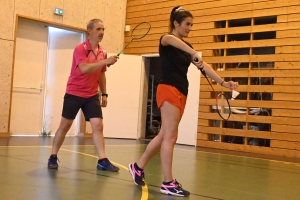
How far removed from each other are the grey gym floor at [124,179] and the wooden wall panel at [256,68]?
2.34m

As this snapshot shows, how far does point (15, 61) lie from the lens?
1008cm

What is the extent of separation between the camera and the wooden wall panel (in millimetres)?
8797

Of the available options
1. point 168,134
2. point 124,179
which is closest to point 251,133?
point 124,179

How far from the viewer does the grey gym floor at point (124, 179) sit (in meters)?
3.60

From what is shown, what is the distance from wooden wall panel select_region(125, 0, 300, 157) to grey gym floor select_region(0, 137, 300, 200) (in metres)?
2.34

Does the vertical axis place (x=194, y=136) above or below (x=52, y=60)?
below

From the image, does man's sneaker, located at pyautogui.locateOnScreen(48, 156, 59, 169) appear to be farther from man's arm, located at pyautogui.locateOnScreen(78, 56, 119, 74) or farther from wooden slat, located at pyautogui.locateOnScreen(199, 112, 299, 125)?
wooden slat, located at pyautogui.locateOnScreen(199, 112, 299, 125)

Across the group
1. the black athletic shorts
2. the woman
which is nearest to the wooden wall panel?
the black athletic shorts

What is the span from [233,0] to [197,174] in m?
5.89

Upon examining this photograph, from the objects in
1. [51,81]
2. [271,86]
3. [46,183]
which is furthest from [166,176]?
[51,81]

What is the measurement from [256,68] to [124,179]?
5.89m

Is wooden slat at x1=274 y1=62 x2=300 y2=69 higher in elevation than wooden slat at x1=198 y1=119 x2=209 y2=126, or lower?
higher

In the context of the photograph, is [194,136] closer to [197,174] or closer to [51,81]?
[51,81]

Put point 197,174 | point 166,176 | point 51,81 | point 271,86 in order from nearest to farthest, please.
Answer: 1. point 166,176
2. point 197,174
3. point 271,86
4. point 51,81
